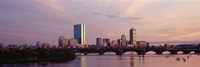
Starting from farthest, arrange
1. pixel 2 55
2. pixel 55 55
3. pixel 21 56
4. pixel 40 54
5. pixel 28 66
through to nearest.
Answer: pixel 55 55, pixel 40 54, pixel 21 56, pixel 2 55, pixel 28 66

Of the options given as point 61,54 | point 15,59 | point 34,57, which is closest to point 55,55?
point 61,54

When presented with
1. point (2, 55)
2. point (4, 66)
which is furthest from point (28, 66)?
point (2, 55)

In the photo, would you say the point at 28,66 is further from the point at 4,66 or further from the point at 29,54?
the point at 29,54

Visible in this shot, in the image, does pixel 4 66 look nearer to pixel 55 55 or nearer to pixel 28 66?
pixel 28 66

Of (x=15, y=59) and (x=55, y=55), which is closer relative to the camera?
(x=15, y=59)

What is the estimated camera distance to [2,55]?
88.9 m

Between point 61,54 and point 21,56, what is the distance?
3433cm

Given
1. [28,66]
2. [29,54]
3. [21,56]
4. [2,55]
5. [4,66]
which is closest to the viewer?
[4,66]

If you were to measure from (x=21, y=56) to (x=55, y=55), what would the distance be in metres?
27.9

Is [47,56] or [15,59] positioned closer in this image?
[15,59]

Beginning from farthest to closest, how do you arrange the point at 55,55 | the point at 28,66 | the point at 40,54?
the point at 55,55 < the point at 40,54 < the point at 28,66

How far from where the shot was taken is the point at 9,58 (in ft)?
299

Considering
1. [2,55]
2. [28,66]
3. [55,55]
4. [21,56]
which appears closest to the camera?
[28,66]

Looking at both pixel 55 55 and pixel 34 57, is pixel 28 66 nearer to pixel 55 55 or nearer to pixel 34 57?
pixel 34 57
